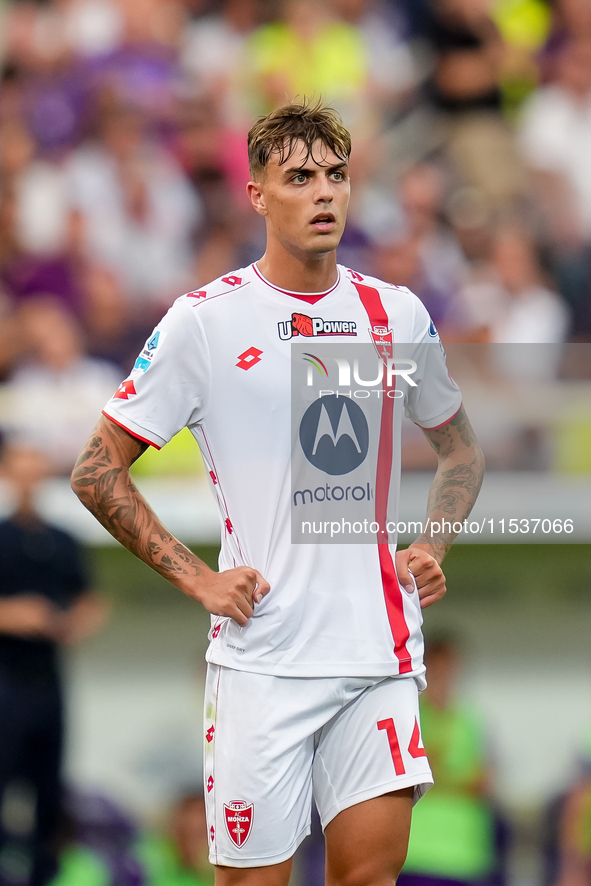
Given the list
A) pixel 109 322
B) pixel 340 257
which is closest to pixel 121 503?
pixel 109 322

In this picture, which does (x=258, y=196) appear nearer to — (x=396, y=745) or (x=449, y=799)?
(x=396, y=745)

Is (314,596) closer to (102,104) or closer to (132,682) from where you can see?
(132,682)

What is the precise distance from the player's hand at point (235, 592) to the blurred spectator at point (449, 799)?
143 inches

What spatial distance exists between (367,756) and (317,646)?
1.07 feet

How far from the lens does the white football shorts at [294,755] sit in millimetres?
3260

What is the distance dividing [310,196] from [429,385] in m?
0.69

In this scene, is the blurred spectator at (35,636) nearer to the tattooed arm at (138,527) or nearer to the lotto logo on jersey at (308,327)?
the tattooed arm at (138,527)

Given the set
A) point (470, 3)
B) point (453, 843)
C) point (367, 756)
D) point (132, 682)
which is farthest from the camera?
point (470, 3)

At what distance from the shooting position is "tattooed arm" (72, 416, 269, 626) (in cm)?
324

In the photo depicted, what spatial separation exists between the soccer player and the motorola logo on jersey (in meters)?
0.02

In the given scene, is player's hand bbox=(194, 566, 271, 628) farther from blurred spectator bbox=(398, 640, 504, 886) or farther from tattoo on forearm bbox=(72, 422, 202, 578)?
blurred spectator bbox=(398, 640, 504, 886)

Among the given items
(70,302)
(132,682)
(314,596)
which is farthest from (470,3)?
(314,596)

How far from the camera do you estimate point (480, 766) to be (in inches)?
279

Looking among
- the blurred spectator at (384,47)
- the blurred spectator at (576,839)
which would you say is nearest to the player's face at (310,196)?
the blurred spectator at (576,839)
